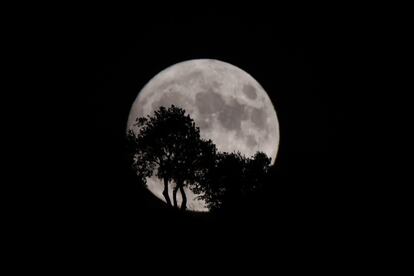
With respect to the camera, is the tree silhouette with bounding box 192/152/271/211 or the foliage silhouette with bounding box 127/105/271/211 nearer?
the foliage silhouette with bounding box 127/105/271/211

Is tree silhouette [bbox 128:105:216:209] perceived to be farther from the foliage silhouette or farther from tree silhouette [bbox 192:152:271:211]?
tree silhouette [bbox 192:152:271:211]

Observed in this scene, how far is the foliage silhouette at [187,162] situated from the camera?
22.5m

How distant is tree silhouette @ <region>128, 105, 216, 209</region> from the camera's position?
22.4 metres

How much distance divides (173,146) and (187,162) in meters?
1.33

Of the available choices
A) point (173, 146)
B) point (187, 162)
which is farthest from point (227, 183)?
point (173, 146)

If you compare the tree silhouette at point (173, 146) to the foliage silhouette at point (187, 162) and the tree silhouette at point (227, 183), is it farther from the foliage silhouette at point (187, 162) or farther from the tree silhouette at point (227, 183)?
the tree silhouette at point (227, 183)

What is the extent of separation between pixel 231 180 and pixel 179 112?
569cm

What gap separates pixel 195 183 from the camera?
2362 centimetres

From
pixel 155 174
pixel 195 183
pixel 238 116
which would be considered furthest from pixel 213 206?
pixel 238 116

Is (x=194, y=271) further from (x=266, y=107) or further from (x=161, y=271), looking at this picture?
(x=266, y=107)

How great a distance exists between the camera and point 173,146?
2255cm

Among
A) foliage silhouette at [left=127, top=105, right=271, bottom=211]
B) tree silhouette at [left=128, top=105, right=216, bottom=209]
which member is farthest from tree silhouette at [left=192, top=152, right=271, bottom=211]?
tree silhouette at [left=128, top=105, right=216, bottom=209]

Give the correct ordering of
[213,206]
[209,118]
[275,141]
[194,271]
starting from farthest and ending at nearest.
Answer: [275,141], [209,118], [213,206], [194,271]

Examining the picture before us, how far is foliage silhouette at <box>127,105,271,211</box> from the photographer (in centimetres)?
2248
